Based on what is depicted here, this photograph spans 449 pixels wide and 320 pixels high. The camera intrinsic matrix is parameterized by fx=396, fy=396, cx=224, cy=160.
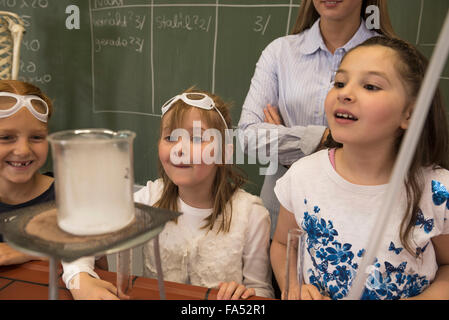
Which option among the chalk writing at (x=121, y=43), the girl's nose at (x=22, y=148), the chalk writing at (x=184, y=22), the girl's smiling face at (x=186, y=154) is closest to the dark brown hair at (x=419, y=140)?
the girl's smiling face at (x=186, y=154)

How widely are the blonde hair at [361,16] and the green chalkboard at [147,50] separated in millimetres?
642

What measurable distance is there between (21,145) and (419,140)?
3.64 ft

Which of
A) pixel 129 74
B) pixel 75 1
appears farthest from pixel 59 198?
pixel 75 1

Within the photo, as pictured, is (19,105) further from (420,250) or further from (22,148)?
(420,250)

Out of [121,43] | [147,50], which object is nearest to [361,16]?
[147,50]

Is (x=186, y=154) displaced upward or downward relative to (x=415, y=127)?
downward

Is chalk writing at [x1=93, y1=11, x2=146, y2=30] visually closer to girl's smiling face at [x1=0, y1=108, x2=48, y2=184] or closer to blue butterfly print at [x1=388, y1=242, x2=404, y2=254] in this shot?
girl's smiling face at [x1=0, y1=108, x2=48, y2=184]

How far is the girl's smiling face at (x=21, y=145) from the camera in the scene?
3.73ft

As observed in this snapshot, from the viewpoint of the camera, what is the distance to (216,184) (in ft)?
4.35

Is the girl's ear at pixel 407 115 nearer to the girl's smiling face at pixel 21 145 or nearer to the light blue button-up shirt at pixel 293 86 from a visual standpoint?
the light blue button-up shirt at pixel 293 86

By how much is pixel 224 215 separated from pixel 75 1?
2254 mm

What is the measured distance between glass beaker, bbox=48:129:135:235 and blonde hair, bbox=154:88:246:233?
2.20 feet

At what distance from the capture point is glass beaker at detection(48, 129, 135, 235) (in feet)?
1.75

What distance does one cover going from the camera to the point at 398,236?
38.8 inches
